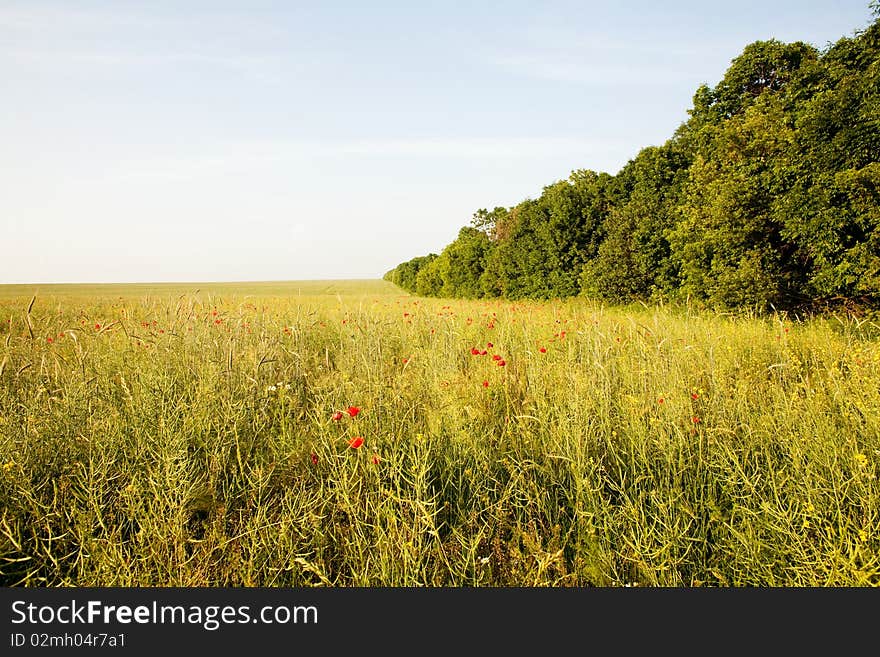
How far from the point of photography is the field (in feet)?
6.86

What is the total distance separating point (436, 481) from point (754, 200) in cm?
854

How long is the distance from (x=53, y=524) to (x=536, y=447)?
2.69m

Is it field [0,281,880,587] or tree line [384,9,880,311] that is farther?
tree line [384,9,880,311]

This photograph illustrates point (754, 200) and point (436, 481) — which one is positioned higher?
point (754, 200)

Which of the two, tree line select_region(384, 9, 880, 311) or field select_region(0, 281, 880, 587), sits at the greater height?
tree line select_region(384, 9, 880, 311)

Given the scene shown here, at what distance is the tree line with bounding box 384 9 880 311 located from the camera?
6781mm

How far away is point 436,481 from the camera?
9.36ft

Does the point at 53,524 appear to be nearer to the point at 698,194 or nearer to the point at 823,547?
the point at 823,547

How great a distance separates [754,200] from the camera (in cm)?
845

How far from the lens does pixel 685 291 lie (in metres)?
10.5

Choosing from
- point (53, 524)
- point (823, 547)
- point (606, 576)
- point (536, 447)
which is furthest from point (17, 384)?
point (823, 547)

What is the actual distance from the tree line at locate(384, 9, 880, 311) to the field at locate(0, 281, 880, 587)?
3872mm

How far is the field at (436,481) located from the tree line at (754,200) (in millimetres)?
3872

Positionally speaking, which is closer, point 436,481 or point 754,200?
point 436,481
